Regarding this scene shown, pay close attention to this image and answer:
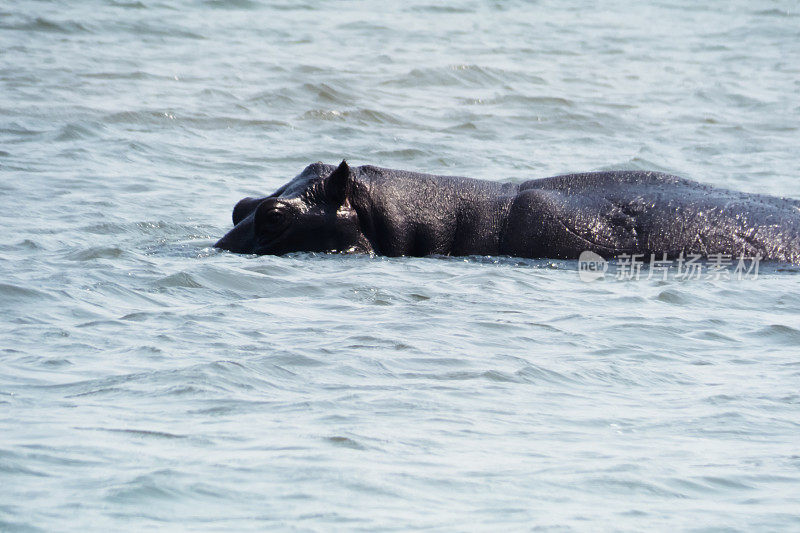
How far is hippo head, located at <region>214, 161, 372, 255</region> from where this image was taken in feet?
30.5

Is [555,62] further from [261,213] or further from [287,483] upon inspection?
[287,483]

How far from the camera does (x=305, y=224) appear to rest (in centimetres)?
934

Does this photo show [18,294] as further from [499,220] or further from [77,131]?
[77,131]

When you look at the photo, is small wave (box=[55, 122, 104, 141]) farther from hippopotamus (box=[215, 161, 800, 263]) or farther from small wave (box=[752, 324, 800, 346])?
small wave (box=[752, 324, 800, 346])

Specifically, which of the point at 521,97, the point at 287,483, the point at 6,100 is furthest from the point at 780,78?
the point at 287,483

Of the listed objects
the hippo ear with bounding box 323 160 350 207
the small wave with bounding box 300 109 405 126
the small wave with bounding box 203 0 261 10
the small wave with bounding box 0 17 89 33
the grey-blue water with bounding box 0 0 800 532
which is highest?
the small wave with bounding box 203 0 261 10

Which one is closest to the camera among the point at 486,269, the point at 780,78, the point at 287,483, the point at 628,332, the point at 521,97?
the point at 287,483

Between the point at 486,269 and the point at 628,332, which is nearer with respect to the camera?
the point at 628,332

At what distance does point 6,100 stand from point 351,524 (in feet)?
41.7

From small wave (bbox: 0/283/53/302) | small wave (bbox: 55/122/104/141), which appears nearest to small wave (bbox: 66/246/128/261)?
small wave (bbox: 0/283/53/302)

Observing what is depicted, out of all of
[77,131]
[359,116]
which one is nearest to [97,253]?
[77,131]

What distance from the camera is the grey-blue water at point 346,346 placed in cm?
466

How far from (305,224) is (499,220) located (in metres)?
1.43

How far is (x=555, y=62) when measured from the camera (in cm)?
2200
